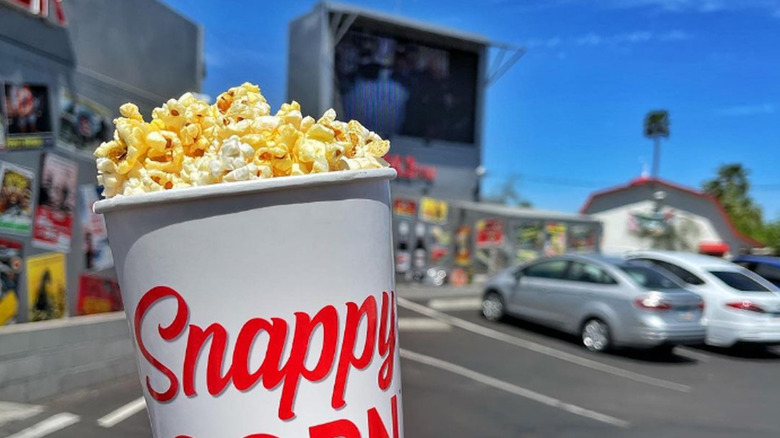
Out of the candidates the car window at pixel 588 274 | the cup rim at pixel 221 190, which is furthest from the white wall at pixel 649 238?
the cup rim at pixel 221 190

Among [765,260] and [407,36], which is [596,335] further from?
[407,36]

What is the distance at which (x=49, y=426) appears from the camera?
481 cm

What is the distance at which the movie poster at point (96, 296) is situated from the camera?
6557mm

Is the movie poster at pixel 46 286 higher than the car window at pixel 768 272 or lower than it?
higher

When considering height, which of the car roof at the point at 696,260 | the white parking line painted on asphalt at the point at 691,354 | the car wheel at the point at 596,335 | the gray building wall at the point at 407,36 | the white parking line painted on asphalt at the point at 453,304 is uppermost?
the gray building wall at the point at 407,36

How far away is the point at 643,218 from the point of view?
30.6 meters

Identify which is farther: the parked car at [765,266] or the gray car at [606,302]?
Answer: the parked car at [765,266]

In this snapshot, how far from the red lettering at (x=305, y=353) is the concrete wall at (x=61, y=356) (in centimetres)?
445

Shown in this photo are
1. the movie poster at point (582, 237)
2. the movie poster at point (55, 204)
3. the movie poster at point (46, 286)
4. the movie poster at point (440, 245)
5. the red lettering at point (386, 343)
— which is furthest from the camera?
the movie poster at point (582, 237)

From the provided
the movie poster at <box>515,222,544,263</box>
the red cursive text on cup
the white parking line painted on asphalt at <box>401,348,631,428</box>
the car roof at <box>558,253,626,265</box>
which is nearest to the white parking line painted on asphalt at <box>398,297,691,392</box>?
the car roof at <box>558,253,626,265</box>

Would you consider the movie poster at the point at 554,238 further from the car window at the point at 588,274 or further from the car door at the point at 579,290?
the car door at the point at 579,290

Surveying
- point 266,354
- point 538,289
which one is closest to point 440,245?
point 538,289

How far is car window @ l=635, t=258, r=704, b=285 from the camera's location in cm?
1051

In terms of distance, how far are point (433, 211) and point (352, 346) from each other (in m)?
17.8
